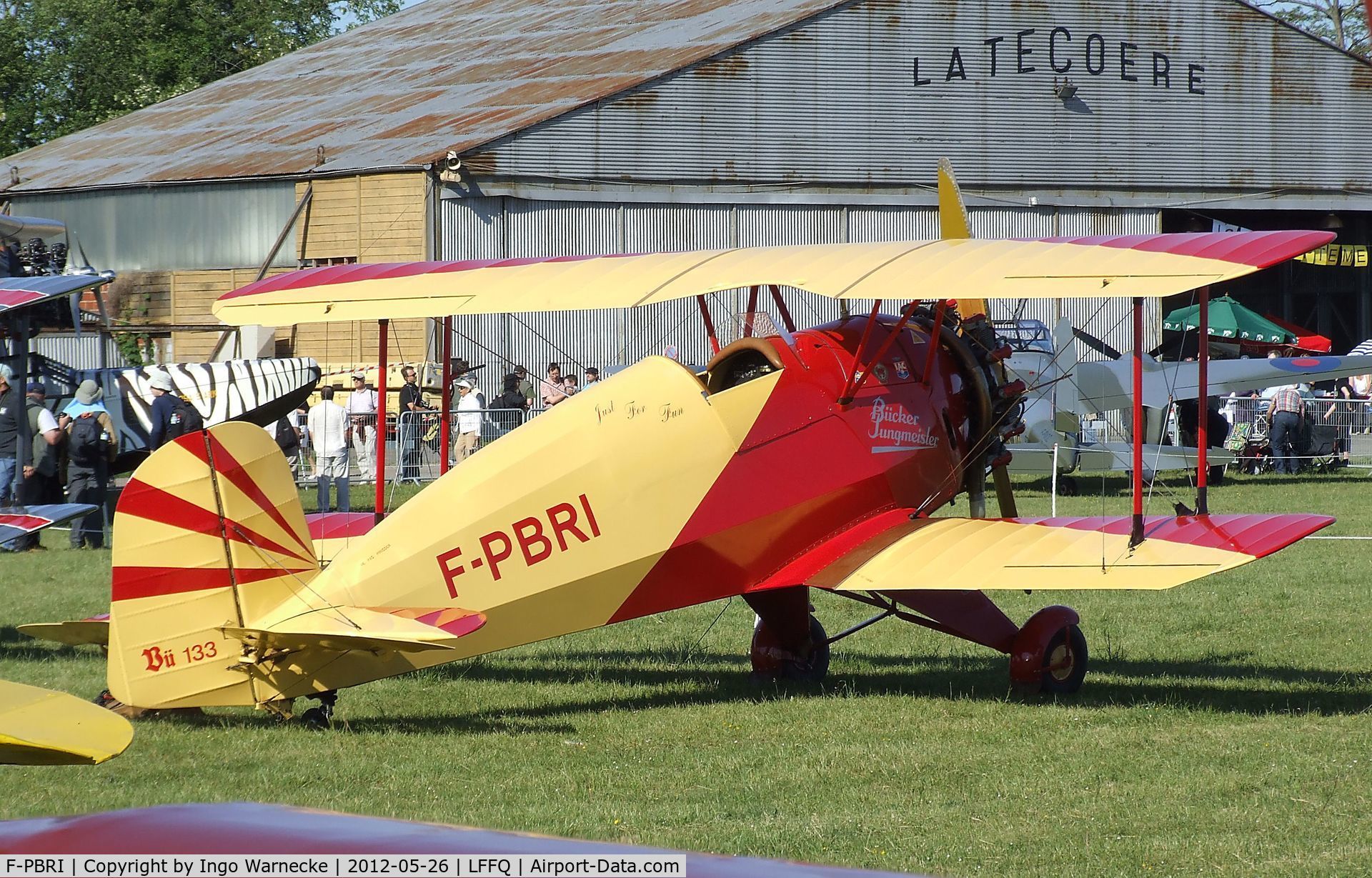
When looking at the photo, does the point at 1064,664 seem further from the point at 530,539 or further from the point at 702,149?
the point at 702,149

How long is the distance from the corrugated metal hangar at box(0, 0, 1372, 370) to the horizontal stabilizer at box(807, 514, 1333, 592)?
61.9ft

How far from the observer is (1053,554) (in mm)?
7723

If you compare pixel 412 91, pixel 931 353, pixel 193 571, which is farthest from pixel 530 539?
pixel 412 91

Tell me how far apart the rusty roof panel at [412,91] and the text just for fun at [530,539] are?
20.2m

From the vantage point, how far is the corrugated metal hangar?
27953 millimetres

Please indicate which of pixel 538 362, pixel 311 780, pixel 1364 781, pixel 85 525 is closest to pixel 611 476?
pixel 311 780

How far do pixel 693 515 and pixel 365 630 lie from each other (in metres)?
1.91

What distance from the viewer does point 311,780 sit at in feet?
21.9

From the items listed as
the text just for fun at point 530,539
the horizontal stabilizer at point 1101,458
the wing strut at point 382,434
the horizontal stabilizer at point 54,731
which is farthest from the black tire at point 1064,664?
the horizontal stabilizer at point 1101,458

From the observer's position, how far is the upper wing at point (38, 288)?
50.2 ft

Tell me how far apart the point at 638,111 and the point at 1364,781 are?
78.1 ft

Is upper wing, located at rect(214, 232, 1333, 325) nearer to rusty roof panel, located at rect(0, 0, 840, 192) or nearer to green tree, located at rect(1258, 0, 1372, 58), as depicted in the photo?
rusty roof panel, located at rect(0, 0, 840, 192)

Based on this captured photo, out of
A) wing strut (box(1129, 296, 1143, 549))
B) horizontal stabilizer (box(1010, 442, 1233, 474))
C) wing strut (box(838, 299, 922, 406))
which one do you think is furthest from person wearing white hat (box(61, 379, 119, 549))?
wing strut (box(1129, 296, 1143, 549))

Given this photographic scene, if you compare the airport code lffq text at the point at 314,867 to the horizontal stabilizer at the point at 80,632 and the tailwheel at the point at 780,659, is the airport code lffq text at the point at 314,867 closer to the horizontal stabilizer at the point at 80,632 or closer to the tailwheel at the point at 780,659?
the horizontal stabilizer at the point at 80,632
